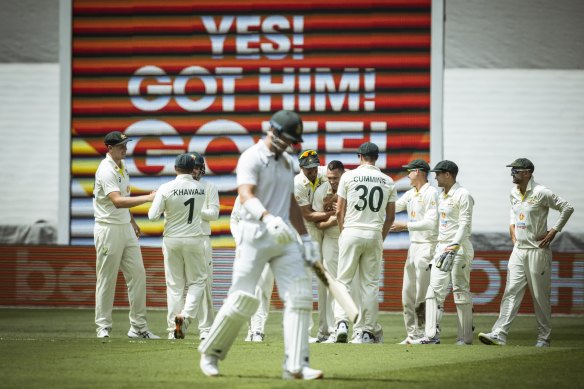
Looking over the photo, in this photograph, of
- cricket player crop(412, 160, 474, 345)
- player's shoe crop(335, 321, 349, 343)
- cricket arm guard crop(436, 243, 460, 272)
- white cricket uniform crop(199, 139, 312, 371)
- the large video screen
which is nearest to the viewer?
white cricket uniform crop(199, 139, 312, 371)

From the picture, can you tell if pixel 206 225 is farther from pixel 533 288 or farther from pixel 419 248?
pixel 533 288

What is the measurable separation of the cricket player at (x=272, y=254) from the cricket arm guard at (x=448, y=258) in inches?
155

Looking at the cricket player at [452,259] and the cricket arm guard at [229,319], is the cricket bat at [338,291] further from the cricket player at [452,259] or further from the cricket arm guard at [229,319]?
the cricket player at [452,259]

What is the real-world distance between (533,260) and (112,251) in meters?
4.90

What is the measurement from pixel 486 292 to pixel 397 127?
3.32m

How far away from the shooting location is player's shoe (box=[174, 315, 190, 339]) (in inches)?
441

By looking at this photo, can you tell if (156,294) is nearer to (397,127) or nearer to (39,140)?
(39,140)

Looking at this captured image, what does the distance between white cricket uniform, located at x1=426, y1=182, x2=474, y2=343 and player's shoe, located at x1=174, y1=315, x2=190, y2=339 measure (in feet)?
9.08

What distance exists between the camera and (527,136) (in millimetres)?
17953

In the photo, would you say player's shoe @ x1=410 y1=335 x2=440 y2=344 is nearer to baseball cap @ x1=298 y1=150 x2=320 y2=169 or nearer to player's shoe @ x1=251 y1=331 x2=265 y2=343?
player's shoe @ x1=251 y1=331 x2=265 y2=343

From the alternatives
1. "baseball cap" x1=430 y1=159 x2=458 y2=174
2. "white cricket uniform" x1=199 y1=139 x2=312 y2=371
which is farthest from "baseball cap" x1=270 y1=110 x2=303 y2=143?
"baseball cap" x1=430 y1=159 x2=458 y2=174

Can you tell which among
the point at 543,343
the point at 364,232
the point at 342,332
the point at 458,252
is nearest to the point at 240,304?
the point at 342,332

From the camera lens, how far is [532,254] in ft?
37.3

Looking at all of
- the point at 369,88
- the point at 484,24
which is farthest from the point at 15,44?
the point at 484,24
